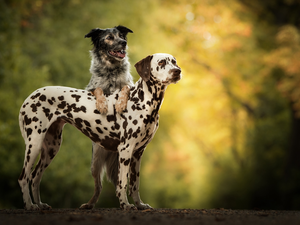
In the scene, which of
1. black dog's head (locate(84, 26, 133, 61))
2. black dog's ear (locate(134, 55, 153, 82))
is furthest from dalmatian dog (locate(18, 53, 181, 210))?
black dog's head (locate(84, 26, 133, 61))

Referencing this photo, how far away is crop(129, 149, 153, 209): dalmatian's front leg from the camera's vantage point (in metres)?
5.89

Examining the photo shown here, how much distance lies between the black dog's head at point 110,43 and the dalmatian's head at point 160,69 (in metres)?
1.01

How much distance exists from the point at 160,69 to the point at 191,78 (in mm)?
16926

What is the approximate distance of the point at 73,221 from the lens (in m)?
4.00

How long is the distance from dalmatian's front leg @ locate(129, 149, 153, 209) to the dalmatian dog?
0.02 meters

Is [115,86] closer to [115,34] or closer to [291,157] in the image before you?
[115,34]

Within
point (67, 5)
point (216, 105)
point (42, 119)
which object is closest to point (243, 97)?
point (216, 105)

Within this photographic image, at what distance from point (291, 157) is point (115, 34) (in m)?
9.82

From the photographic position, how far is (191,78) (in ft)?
72.6

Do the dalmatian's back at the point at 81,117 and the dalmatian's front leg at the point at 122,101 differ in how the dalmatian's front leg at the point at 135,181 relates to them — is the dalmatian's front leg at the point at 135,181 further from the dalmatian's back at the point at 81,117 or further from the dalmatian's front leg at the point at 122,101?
the dalmatian's front leg at the point at 122,101

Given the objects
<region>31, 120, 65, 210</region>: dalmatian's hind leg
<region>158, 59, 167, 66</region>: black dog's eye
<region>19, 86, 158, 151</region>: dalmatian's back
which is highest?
<region>158, 59, 167, 66</region>: black dog's eye

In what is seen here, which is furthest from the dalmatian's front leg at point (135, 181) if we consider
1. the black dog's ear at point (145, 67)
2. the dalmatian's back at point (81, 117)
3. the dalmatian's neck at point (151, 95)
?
the black dog's ear at point (145, 67)

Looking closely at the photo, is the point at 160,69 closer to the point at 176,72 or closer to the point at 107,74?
the point at 176,72

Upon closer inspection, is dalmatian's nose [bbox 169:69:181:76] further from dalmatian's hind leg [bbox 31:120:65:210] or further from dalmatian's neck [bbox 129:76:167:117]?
dalmatian's hind leg [bbox 31:120:65:210]
